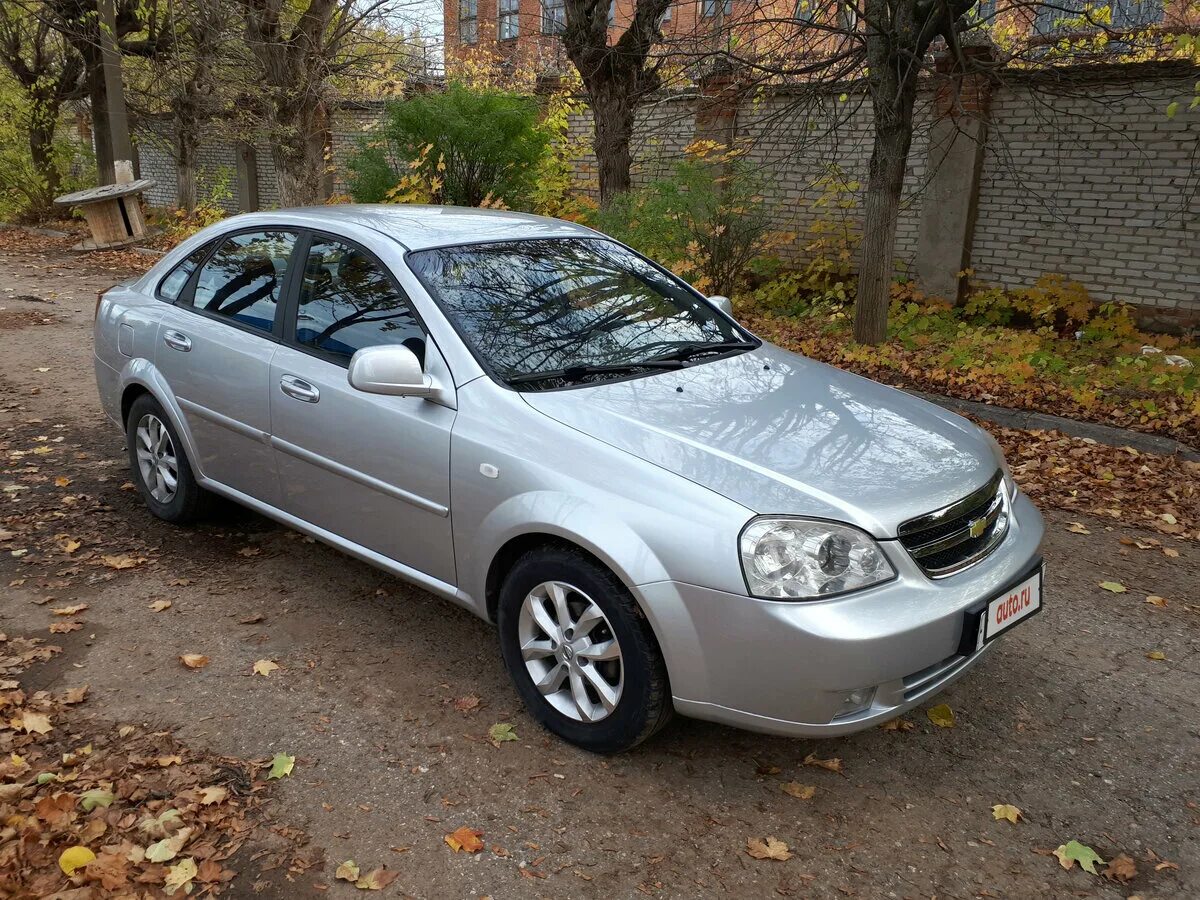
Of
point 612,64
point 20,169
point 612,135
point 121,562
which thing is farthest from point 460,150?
point 20,169

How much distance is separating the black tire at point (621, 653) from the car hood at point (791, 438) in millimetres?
409

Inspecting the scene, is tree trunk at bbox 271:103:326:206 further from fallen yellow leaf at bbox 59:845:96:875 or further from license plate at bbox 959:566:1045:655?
license plate at bbox 959:566:1045:655

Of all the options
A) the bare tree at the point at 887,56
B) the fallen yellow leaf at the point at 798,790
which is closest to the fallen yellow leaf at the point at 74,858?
the fallen yellow leaf at the point at 798,790

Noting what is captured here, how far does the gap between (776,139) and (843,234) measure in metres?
1.37

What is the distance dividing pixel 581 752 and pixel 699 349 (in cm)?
164

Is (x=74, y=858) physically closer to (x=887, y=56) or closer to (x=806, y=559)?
(x=806, y=559)

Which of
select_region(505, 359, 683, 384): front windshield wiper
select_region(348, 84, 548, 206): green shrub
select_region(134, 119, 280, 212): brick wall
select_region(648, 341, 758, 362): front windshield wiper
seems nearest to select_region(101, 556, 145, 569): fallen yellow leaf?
select_region(505, 359, 683, 384): front windshield wiper

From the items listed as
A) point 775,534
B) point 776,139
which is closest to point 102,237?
point 776,139

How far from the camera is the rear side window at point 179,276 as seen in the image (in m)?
4.78

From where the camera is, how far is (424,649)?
154 inches

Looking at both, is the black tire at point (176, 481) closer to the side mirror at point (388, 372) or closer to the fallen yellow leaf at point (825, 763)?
the side mirror at point (388, 372)

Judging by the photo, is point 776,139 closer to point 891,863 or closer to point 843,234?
point 843,234

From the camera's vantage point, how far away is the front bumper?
2.72m

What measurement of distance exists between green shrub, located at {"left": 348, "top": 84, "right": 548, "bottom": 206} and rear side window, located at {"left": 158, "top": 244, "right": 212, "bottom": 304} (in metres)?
6.74
